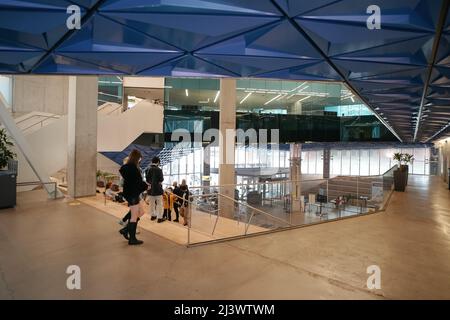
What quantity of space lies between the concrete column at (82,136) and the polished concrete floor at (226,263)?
4.07 metres

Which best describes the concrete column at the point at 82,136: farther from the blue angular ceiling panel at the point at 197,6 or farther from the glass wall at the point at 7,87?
the blue angular ceiling panel at the point at 197,6

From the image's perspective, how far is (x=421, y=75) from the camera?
536 cm

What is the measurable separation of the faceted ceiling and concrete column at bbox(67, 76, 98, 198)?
3.75 meters

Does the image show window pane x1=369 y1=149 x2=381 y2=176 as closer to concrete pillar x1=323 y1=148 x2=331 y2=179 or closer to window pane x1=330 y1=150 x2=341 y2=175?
window pane x1=330 y1=150 x2=341 y2=175

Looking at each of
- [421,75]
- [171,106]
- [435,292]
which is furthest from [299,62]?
[171,106]

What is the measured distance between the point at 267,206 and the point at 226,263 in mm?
12914

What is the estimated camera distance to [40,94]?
17.6 metres

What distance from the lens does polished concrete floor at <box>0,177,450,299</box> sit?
11.2ft

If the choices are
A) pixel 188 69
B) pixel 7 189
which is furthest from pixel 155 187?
pixel 7 189

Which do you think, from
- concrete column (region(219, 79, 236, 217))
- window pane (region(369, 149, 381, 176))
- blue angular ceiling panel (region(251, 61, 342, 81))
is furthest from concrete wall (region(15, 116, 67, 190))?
window pane (region(369, 149, 381, 176))

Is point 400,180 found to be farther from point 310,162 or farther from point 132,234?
point 310,162

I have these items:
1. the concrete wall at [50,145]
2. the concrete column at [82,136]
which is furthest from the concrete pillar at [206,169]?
the concrete column at [82,136]

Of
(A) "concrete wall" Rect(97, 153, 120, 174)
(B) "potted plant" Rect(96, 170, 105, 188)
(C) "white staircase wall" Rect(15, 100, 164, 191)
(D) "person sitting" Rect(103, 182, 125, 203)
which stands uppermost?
(C) "white staircase wall" Rect(15, 100, 164, 191)

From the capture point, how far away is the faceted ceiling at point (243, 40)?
3.27 m
